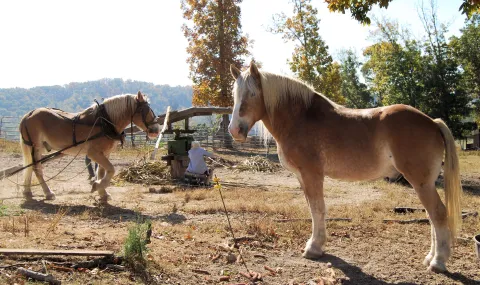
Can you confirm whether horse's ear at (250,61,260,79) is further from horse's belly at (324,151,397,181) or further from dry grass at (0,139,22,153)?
dry grass at (0,139,22,153)

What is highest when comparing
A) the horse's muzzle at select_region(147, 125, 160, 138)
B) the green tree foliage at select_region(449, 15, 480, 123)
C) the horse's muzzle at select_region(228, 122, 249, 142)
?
the green tree foliage at select_region(449, 15, 480, 123)

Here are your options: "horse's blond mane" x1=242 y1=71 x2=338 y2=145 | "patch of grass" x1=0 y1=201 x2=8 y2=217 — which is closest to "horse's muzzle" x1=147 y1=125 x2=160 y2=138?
"patch of grass" x1=0 y1=201 x2=8 y2=217

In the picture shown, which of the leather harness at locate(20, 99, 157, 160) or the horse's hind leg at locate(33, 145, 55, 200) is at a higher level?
the leather harness at locate(20, 99, 157, 160)

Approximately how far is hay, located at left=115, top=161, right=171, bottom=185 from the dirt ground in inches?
84.2

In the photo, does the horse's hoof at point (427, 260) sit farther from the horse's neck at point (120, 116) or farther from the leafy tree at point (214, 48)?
the leafy tree at point (214, 48)

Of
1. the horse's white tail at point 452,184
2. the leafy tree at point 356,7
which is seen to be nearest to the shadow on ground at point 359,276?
the horse's white tail at point 452,184

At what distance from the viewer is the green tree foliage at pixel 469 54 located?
99.6 ft

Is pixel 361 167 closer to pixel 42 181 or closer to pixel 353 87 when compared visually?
pixel 42 181

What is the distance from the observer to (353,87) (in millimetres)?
54000

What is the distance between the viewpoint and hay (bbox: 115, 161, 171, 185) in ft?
42.4

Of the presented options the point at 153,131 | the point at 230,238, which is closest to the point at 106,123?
Answer: the point at 153,131

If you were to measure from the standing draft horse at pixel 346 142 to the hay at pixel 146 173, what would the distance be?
769cm

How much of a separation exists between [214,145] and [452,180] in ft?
75.5

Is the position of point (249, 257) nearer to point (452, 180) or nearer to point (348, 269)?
point (348, 269)
